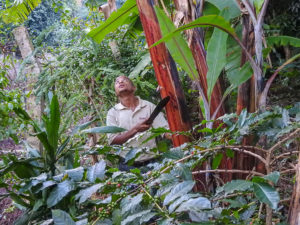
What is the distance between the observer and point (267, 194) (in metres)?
0.45

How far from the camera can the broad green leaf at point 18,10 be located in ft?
9.24

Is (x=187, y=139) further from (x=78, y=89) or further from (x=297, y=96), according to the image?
(x=297, y=96)

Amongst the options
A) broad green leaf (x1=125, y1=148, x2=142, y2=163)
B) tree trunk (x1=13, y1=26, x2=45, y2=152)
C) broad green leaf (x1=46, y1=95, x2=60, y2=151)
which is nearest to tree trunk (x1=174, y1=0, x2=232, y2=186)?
broad green leaf (x1=125, y1=148, x2=142, y2=163)

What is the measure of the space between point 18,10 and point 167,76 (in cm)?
217

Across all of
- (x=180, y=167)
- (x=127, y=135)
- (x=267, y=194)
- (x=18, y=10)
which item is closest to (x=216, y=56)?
(x=180, y=167)

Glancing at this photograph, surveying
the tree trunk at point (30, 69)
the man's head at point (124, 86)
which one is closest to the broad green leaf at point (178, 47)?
the man's head at point (124, 86)

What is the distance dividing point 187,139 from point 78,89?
70.6 inches

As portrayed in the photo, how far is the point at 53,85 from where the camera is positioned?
2.92m

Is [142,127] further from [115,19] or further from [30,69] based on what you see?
[30,69]

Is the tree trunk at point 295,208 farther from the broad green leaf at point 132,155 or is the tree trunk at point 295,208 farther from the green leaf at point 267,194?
the broad green leaf at point 132,155

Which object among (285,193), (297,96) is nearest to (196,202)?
(285,193)

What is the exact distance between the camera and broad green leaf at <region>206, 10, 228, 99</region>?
0.99m

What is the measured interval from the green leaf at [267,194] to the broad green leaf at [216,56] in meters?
0.56

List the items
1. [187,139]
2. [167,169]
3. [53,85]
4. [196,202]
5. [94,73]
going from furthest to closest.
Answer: [53,85] → [94,73] → [187,139] → [167,169] → [196,202]
